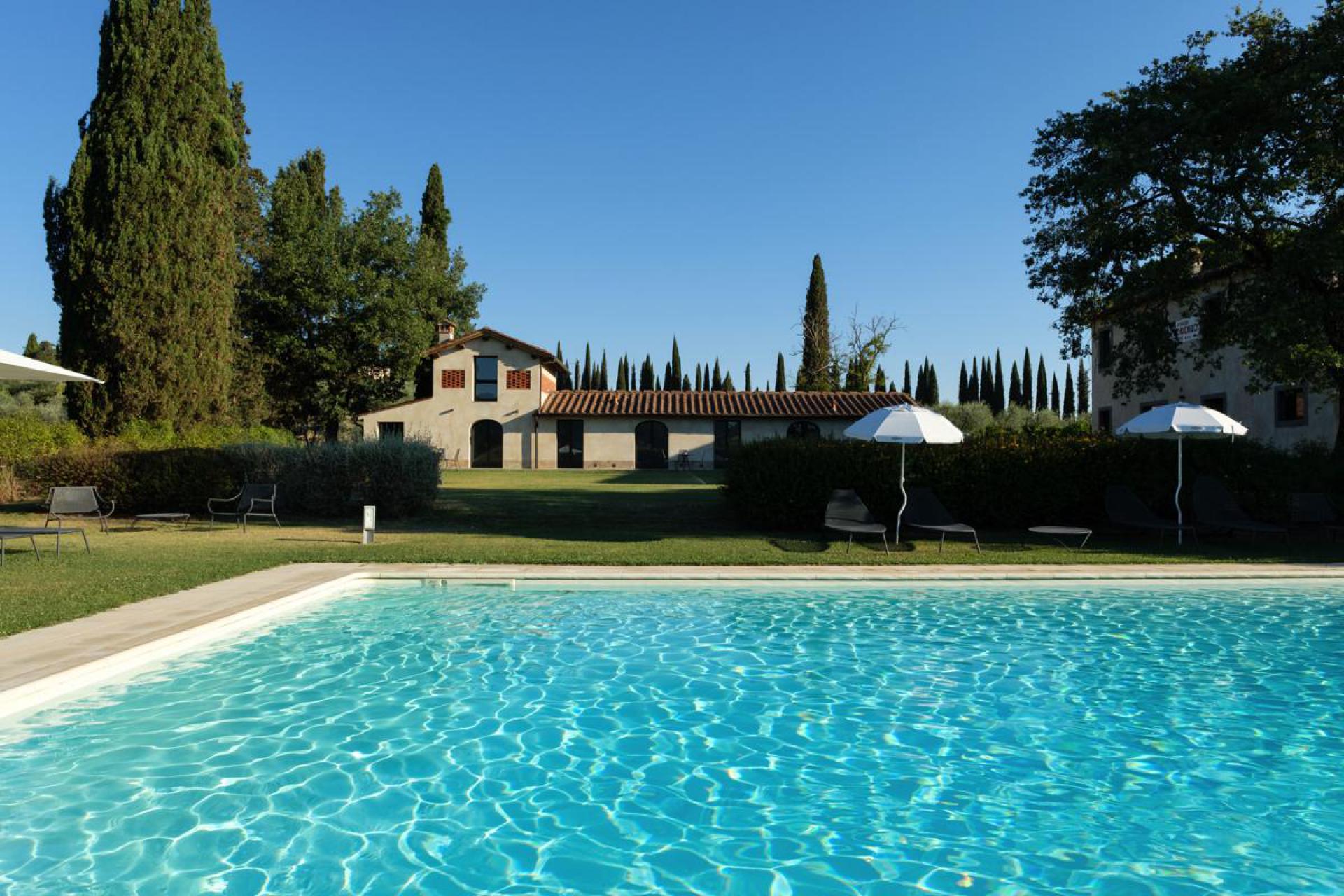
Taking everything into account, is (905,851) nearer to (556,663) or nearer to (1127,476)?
(556,663)

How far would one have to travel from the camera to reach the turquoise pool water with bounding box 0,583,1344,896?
353 cm

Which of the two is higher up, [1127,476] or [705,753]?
[1127,476]

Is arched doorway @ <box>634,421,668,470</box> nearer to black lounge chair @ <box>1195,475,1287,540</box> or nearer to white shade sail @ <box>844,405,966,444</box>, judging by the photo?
white shade sail @ <box>844,405,966,444</box>

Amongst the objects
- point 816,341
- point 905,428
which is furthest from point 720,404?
point 905,428

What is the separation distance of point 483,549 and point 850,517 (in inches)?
248

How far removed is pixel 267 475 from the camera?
17.7 m

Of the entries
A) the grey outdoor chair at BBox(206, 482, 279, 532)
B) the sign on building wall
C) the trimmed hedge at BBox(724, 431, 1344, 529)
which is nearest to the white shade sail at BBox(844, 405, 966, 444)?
the trimmed hedge at BBox(724, 431, 1344, 529)

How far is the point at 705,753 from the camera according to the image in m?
4.89

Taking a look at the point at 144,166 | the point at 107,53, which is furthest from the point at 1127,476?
the point at 107,53

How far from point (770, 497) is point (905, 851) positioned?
38.0ft

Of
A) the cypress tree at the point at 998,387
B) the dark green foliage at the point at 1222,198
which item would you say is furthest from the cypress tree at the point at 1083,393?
the dark green foliage at the point at 1222,198

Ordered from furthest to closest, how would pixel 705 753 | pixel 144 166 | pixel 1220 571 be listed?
pixel 144 166 < pixel 1220 571 < pixel 705 753

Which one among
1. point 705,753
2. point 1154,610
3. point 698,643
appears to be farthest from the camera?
point 1154,610

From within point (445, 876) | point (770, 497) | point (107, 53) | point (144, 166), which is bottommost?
point (445, 876)
